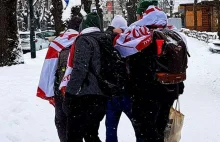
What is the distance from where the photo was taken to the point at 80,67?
12.3 feet

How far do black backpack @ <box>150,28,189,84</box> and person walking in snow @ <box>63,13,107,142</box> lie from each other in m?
0.52

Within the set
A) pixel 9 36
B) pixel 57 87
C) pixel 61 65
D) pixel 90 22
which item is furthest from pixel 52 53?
pixel 9 36

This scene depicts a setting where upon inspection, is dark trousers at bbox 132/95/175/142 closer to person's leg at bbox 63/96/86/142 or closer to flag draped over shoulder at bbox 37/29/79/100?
person's leg at bbox 63/96/86/142

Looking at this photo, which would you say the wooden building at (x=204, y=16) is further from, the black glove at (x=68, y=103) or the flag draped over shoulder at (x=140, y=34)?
the black glove at (x=68, y=103)

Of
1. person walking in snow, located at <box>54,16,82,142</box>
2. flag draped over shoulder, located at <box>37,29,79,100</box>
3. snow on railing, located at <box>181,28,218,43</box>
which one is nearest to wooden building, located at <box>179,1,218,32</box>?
snow on railing, located at <box>181,28,218,43</box>

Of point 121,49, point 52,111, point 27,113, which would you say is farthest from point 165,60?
point 52,111

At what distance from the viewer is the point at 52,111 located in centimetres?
766

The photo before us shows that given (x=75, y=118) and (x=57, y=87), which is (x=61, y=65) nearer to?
(x=57, y=87)

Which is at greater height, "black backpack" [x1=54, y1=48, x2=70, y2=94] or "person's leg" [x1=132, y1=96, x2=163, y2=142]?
"black backpack" [x1=54, y1=48, x2=70, y2=94]

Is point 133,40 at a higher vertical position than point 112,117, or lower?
higher

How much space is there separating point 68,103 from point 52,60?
0.62 metres

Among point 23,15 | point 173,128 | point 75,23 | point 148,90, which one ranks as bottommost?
point 173,128

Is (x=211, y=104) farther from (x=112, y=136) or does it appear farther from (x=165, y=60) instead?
(x=165, y=60)

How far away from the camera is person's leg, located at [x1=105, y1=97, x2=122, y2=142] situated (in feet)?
15.8
